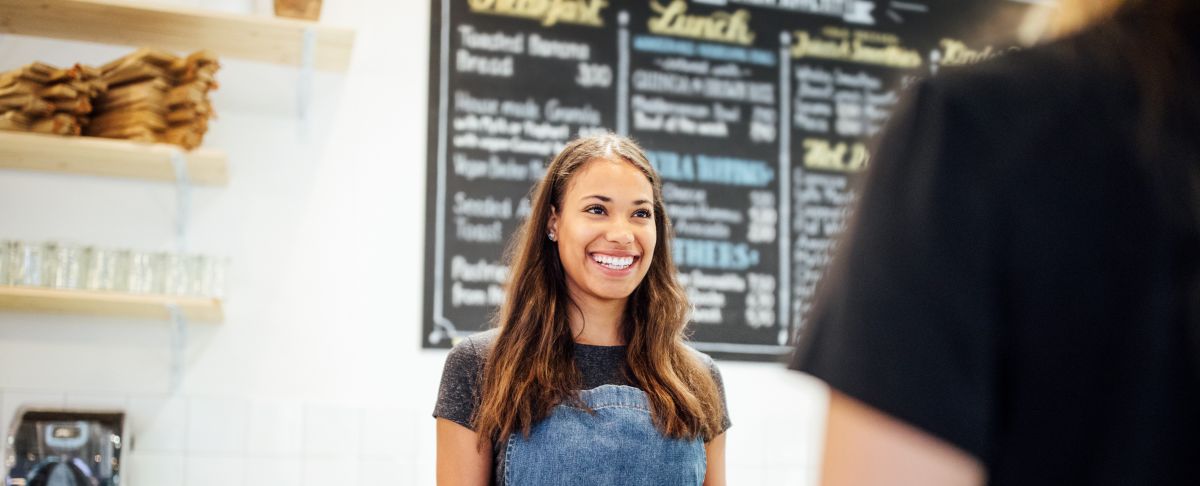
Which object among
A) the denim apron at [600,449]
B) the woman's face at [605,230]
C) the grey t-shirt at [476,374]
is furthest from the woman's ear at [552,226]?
the denim apron at [600,449]

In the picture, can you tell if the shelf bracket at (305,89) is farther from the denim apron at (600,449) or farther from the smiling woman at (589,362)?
the denim apron at (600,449)

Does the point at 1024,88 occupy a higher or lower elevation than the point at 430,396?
higher

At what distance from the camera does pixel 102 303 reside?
9.64 feet

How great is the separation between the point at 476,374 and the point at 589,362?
24cm

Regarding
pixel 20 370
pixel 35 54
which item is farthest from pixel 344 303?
pixel 35 54

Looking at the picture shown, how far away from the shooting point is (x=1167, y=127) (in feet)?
1.48

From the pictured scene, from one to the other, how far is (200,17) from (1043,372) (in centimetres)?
295

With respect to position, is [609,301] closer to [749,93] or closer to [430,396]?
[430,396]

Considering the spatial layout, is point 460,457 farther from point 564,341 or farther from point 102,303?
point 102,303

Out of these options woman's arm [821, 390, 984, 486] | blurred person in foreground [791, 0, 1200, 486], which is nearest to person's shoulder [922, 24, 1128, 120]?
blurred person in foreground [791, 0, 1200, 486]

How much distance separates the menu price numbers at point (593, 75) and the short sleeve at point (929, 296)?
325 centimetres

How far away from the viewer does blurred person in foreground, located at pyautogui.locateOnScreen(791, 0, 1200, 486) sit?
432mm

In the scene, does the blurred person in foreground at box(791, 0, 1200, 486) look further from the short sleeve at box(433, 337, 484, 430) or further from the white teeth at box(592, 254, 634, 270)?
the white teeth at box(592, 254, 634, 270)

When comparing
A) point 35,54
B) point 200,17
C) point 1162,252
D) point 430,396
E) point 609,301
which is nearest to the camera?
point 1162,252
